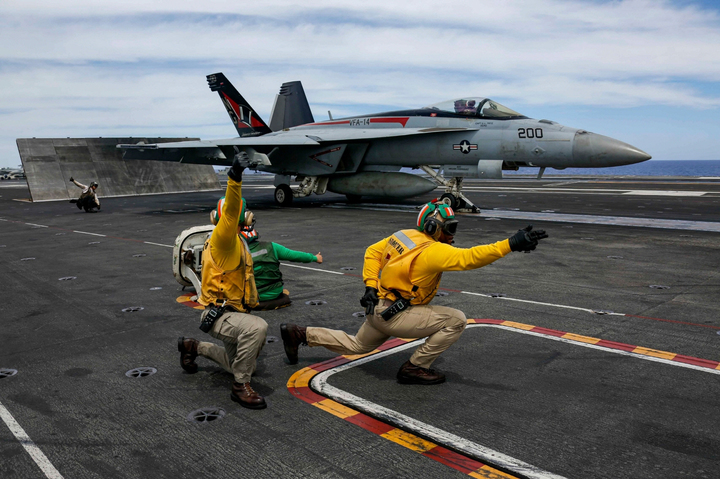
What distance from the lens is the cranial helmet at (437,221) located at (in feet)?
16.2

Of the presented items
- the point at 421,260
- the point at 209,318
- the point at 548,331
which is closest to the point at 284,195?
the point at 548,331

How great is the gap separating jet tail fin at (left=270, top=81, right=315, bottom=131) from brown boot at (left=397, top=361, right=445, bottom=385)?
2649 cm

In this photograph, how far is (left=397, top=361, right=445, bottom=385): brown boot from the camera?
16.7ft

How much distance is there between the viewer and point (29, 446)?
4035 mm

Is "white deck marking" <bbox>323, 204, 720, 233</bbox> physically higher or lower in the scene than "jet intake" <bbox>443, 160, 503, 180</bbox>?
lower

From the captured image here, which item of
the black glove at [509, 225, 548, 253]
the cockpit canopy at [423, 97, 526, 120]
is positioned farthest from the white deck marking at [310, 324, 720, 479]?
the cockpit canopy at [423, 97, 526, 120]

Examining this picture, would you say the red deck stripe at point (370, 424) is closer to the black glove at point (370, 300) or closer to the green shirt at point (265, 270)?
the black glove at point (370, 300)

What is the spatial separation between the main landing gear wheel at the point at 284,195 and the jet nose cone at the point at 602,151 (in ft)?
39.9

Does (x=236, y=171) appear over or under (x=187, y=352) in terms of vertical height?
over

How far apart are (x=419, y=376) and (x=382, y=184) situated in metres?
17.4

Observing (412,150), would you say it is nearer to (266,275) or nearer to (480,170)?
(480,170)

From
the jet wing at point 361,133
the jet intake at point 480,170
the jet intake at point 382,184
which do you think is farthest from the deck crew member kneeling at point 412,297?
the jet intake at point 382,184

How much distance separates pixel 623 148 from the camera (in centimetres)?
1712

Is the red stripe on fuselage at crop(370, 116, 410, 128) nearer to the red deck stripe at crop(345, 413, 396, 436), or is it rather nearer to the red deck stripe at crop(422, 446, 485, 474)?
the red deck stripe at crop(345, 413, 396, 436)
